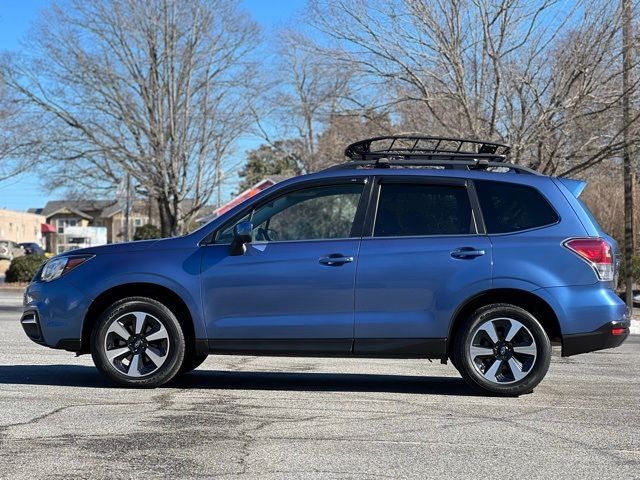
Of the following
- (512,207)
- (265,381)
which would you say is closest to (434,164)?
(512,207)

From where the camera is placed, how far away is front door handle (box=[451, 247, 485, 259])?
24.1 feet

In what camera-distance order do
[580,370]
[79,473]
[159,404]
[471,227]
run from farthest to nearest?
1. [580,370]
2. [471,227]
3. [159,404]
4. [79,473]

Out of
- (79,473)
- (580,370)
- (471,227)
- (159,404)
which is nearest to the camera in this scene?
(79,473)

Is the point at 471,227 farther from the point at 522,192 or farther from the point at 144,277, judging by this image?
the point at 144,277

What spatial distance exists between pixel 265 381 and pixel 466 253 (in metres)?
2.23

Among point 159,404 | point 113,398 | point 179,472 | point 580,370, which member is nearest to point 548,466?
point 179,472

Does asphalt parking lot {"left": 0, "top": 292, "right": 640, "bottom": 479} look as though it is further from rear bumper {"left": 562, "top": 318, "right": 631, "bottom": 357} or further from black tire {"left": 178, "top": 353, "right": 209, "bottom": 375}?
rear bumper {"left": 562, "top": 318, "right": 631, "bottom": 357}

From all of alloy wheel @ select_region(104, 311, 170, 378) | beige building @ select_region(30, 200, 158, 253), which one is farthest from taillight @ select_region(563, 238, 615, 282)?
beige building @ select_region(30, 200, 158, 253)

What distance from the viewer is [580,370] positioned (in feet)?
30.9

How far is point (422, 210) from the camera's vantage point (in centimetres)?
760

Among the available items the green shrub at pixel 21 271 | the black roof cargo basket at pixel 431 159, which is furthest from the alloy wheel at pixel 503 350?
the green shrub at pixel 21 271

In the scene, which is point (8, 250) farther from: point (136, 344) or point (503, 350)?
point (503, 350)

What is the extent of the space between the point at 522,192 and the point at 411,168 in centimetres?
96

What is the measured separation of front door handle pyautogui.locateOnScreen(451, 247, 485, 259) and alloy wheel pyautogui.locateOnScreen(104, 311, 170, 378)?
7.97 feet
